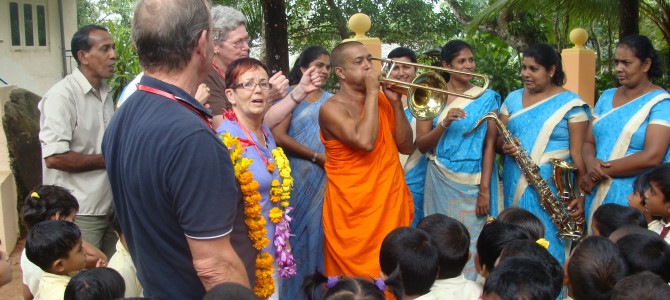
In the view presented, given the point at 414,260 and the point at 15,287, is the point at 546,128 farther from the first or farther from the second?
the point at 15,287

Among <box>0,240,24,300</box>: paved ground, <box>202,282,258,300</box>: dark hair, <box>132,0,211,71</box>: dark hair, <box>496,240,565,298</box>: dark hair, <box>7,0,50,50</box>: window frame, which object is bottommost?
<box>0,240,24,300</box>: paved ground

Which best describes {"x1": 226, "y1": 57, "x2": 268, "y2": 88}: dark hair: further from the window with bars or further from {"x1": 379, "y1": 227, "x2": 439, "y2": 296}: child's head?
the window with bars

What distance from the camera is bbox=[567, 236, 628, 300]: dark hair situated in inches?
113

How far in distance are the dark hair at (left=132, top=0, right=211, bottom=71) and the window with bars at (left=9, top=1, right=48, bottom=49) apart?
14.1 meters

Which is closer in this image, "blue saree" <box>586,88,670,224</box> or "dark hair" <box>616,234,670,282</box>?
"dark hair" <box>616,234,670,282</box>

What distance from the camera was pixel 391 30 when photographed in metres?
14.1

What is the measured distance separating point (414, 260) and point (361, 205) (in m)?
1.63

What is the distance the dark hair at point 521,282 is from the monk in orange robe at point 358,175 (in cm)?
214

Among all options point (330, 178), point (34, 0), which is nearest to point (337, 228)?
point (330, 178)

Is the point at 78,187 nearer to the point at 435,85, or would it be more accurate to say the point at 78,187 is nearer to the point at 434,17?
the point at 435,85

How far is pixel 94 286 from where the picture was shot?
2.86 meters

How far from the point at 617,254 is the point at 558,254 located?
2226 mm

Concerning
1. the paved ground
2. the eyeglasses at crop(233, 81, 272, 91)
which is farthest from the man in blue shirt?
the paved ground

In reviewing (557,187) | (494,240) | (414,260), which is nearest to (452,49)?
(557,187)
